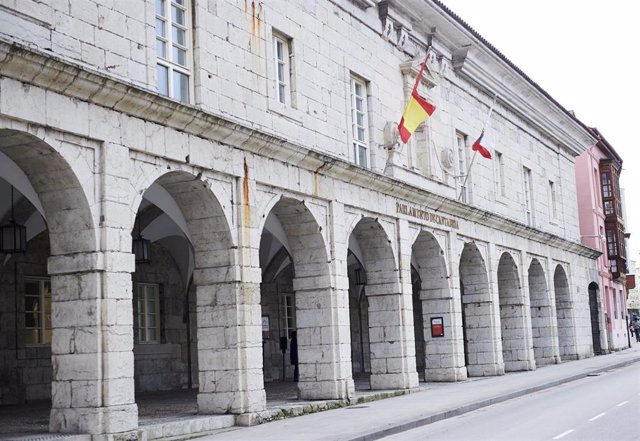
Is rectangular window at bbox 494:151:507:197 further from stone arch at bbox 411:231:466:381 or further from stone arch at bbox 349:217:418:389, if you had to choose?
stone arch at bbox 349:217:418:389

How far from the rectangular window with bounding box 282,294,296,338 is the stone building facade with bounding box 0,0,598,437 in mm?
94

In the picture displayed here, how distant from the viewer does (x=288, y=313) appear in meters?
28.9

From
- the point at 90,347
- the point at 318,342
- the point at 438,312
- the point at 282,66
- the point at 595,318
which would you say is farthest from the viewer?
the point at 595,318

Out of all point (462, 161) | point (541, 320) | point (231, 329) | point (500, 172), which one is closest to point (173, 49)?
point (231, 329)

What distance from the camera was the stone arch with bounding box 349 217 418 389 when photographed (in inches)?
835

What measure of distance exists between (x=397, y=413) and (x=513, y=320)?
14.3m

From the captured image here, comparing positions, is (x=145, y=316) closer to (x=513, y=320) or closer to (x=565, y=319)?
(x=513, y=320)

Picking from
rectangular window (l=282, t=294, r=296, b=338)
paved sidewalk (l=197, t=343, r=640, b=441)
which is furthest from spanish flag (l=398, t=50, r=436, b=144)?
rectangular window (l=282, t=294, r=296, b=338)

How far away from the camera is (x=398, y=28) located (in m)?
23.3

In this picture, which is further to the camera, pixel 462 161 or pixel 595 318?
pixel 595 318

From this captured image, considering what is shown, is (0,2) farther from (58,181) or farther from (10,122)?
(58,181)

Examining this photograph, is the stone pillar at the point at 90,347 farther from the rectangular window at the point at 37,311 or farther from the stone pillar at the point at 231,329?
the rectangular window at the point at 37,311

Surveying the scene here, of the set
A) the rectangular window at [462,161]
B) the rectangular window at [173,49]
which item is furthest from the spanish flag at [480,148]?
the rectangular window at [173,49]

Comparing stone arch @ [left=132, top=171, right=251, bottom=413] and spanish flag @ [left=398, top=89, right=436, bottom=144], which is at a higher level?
spanish flag @ [left=398, top=89, right=436, bottom=144]
